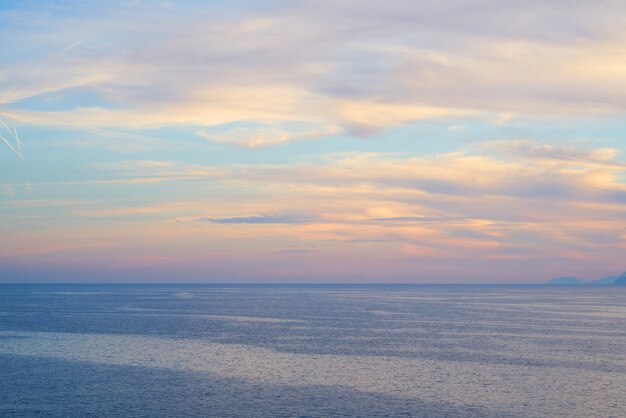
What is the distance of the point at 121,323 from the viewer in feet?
352

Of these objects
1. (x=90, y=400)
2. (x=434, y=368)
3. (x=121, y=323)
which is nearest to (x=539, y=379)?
(x=434, y=368)

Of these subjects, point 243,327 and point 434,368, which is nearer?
point 434,368

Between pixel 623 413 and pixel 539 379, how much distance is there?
11.8m

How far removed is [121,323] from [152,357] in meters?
42.7

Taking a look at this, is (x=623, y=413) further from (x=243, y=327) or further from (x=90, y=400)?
(x=243, y=327)

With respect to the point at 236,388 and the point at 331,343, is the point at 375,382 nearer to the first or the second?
the point at 236,388

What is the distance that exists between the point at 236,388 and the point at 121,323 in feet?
202

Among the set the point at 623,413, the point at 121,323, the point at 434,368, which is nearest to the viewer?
the point at 623,413

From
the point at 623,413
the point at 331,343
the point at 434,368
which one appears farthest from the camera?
the point at 331,343

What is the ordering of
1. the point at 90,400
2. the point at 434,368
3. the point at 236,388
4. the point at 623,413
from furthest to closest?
the point at 434,368, the point at 236,388, the point at 90,400, the point at 623,413

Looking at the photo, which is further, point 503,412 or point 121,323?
point 121,323

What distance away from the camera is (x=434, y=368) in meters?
59.7

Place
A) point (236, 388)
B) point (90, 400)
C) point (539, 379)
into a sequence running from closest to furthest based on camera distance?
1. point (90, 400)
2. point (236, 388)
3. point (539, 379)

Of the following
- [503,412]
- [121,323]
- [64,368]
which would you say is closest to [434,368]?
[503,412]
